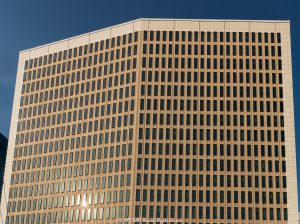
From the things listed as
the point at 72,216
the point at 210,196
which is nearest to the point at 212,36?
the point at 210,196

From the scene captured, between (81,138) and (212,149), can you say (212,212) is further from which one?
(81,138)

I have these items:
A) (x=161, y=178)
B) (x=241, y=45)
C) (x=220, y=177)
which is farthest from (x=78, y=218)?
(x=241, y=45)

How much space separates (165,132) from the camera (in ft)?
484

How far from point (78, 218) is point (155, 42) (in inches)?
1974

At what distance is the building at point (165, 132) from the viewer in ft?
463

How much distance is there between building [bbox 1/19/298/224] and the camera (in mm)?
141125

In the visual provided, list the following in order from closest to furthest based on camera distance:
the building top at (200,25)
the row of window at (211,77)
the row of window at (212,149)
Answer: the row of window at (212,149) → the row of window at (211,77) → the building top at (200,25)

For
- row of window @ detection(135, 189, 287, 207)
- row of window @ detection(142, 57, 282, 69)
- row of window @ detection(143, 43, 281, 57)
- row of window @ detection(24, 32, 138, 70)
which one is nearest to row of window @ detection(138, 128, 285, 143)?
row of window @ detection(135, 189, 287, 207)

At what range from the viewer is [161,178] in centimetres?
14338

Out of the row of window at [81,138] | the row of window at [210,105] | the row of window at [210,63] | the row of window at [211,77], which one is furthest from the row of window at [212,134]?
the row of window at [210,63]

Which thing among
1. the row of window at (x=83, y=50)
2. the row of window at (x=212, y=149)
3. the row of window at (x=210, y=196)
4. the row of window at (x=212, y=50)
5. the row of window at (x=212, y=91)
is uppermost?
the row of window at (x=83, y=50)

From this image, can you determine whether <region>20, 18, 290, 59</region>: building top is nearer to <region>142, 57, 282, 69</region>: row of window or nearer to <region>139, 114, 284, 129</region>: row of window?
<region>142, 57, 282, 69</region>: row of window

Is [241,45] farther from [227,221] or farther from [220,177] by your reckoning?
[227,221]

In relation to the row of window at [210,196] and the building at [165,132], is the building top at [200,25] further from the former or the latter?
the row of window at [210,196]
